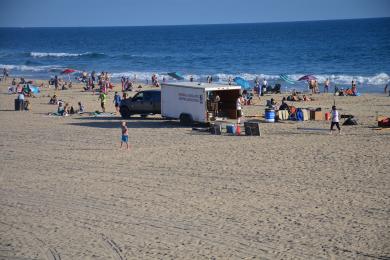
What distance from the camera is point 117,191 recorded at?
15211 mm

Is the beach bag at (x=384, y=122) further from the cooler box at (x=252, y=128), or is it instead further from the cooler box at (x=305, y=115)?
the cooler box at (x=252, y=128)

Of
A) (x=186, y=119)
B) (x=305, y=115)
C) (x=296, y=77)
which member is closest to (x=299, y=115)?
(x=305, y=115)

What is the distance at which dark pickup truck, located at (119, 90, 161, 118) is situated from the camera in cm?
2683

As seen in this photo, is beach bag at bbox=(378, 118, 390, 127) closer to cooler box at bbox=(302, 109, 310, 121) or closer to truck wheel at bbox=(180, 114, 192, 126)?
cooler box at bbox=(302, 109, 310, 121)

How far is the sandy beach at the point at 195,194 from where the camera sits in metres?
11.4

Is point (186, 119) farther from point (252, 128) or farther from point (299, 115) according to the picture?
point (299, 115)

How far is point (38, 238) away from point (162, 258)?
2.57 m

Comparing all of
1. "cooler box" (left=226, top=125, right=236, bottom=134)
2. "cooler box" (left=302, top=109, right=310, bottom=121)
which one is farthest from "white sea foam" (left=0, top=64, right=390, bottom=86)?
"cooler box" (left=226, top=125, right=236, bottom=134)

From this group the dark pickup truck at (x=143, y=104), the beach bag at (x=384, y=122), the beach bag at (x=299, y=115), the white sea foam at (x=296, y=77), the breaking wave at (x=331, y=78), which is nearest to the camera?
the beach bag at (x=384, y=122)

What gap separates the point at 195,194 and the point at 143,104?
12.8 meters

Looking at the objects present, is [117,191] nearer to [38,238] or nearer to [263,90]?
[38,238]

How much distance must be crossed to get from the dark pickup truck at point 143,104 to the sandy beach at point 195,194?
7.85 feet

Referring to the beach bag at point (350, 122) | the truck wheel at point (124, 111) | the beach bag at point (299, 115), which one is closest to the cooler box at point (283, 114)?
the beach bag at point (299, 115)

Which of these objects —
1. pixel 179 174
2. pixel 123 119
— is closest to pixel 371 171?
pixel 179 174
